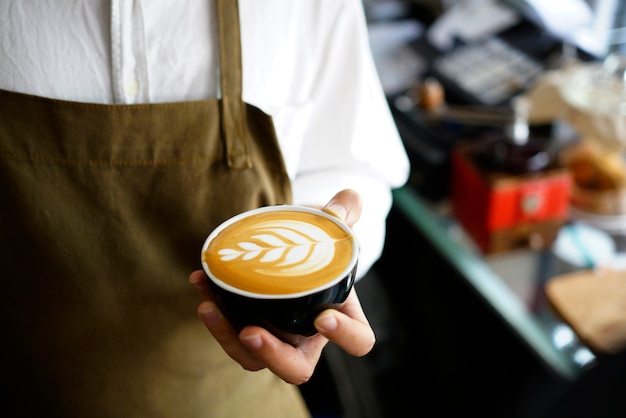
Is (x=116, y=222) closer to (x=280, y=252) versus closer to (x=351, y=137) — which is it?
(x=280, y=252)

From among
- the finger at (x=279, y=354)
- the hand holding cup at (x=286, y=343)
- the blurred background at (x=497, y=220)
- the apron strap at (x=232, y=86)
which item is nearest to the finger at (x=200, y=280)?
the hand holding cup at (x=286, y=343)

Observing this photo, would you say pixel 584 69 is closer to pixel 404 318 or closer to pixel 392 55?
pixel 392 55

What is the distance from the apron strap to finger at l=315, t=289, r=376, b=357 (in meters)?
0.31

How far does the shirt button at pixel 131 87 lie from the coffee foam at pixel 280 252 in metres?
0.27

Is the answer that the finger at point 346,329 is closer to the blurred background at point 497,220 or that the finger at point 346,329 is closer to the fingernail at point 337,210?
the fingernail at point 337,210

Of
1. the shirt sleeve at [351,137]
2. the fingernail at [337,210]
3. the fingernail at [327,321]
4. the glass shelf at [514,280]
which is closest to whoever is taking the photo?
the fingernail at [327,321]

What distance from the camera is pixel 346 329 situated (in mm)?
700

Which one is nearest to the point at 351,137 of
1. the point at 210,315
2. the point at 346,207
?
the point at 346,207

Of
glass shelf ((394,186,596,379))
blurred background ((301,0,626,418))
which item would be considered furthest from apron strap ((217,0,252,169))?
glass shelf ((394,186,596,379))

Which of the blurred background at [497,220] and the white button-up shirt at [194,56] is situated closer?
the white button-up shirt at [194,56]

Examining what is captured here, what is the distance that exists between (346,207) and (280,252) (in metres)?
0.14

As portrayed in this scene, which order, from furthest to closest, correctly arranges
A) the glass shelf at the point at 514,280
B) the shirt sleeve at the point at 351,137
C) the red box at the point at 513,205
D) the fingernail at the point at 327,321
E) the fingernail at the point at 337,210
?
the red box at the point at 513,205
the glass shelf at the point at 514,280
the shirt sleeve at the point at 351,137
the fingernail at the point at 337,210
the fingernail at the point at 327,321

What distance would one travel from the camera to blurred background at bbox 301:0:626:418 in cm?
142

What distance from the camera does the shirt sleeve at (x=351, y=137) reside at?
102 cm
